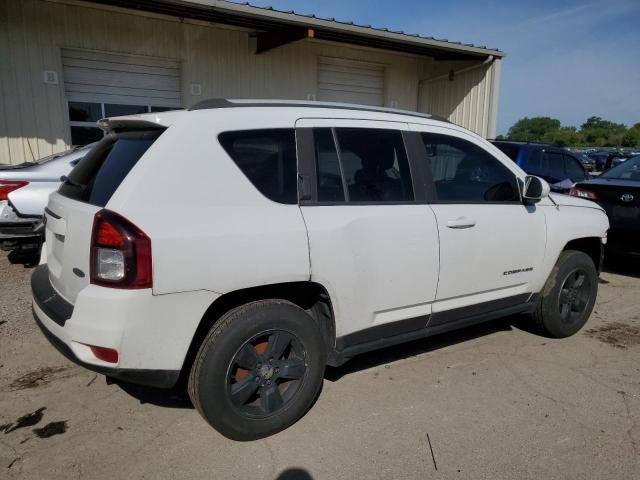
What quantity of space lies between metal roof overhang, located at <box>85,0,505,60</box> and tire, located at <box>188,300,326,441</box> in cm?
748

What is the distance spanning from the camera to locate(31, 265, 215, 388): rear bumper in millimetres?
2305

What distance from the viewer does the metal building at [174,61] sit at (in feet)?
29.1

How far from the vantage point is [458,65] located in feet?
43.1

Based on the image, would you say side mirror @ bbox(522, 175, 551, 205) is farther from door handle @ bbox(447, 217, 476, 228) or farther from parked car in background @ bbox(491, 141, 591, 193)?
parked car in background @ bbox(491, 141, 591, 193)

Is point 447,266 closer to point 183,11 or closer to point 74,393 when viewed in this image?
point 74,393

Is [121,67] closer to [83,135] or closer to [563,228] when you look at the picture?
[83,135]

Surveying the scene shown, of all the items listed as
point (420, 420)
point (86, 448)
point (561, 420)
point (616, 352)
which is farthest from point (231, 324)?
point (616, 352)

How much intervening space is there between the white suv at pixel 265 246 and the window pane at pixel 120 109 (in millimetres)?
7702

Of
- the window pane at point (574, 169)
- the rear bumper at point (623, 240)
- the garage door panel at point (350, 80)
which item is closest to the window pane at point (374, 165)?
the rear bumper at point (623, 240)

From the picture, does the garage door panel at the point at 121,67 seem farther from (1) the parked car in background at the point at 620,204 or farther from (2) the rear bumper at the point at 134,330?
(2) the rear bumper at the point at 134,330

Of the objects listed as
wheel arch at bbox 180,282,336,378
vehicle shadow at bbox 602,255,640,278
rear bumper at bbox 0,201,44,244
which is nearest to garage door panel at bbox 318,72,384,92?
vehicle shadow at bbox 602,255,640,278

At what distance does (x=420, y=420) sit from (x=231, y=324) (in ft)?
4.52

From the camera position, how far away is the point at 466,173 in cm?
369

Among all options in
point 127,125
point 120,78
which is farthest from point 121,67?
point 127,125
